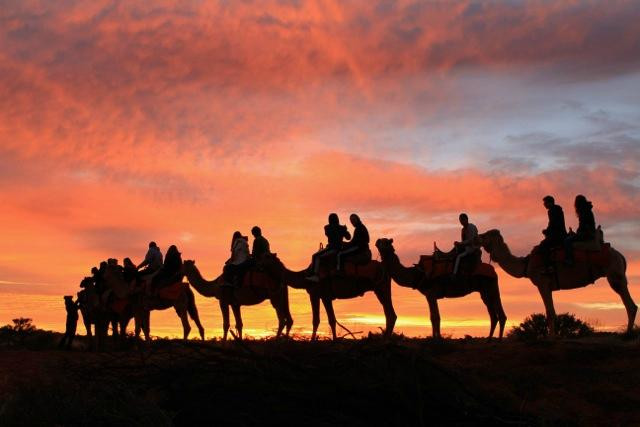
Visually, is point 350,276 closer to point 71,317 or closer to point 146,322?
point 146,322

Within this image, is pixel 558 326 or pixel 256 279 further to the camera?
pixel 558 326

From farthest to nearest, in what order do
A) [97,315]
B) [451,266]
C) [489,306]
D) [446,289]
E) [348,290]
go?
[97,315] → [348,290] → [489,306] → [446,289] → [451,266]

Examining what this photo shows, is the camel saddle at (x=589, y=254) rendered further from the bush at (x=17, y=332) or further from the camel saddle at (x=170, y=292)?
the bush at (x=17, y=332)

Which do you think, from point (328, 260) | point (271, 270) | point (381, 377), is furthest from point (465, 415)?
point (271, 270)

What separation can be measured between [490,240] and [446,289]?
1.77 meters

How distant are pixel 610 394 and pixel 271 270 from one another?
1381cm

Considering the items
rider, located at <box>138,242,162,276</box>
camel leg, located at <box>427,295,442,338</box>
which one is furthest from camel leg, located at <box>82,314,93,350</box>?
camel leg, located at <box>427,295,442,338</box>

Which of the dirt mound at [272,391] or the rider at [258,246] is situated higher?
→ the rider at [258,246]

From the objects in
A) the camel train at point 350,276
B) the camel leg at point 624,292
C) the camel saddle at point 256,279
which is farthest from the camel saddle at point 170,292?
Answer: the camel leg at point 624,292

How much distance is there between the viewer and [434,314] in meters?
25.6

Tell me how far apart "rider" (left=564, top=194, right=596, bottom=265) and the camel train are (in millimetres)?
25

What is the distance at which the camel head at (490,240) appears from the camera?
2522cm

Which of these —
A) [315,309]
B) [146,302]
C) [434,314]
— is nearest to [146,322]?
[146,302]

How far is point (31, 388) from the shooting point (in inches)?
408
